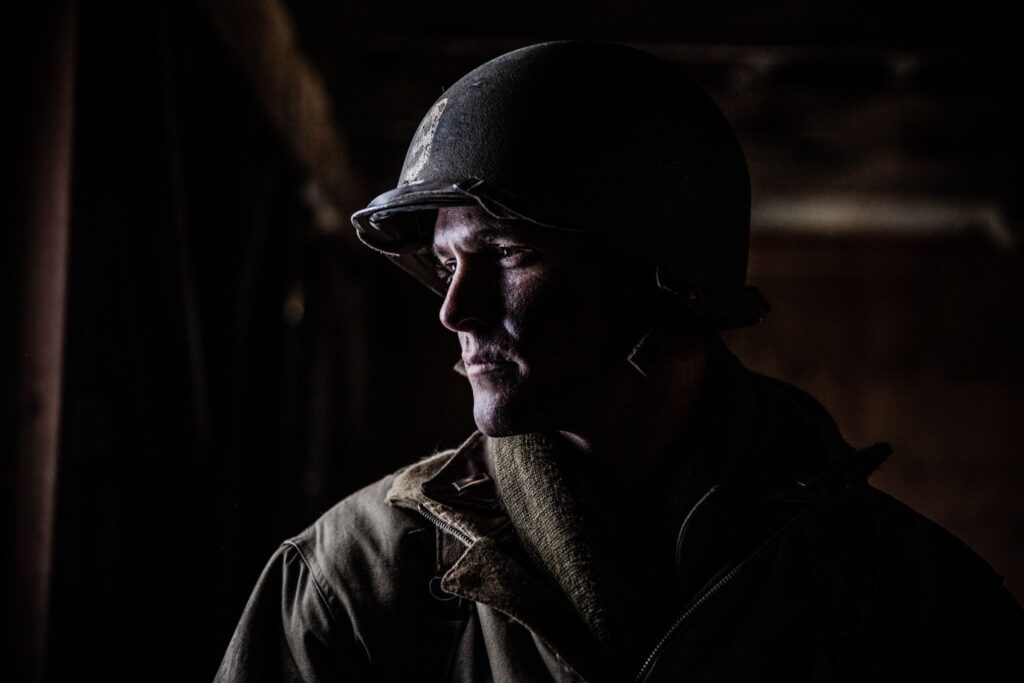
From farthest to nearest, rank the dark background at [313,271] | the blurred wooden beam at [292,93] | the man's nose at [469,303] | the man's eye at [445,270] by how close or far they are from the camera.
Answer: the blurred wooden beam at [292,93] → the dark background at [313,271] → the man's eye at [445,270] → the man's nose at [469,303]

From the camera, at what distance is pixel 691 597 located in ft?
4.24

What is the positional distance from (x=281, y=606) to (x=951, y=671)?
41.0 inches

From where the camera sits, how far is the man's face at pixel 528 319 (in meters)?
1.34

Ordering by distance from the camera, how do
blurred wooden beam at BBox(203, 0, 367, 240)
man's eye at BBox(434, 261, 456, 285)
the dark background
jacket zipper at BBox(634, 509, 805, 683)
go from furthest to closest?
blurred wooden beam at BBox(203, 0, 367, 240) < the dark background < man's eye at BBox(434, 261, 456, 285) < jacket zipper at BBox(634, 509, 805, 683)

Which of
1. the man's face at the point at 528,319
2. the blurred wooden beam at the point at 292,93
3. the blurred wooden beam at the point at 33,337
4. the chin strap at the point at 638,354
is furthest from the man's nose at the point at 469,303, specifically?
the blurred wooden beam at the point at 292,93

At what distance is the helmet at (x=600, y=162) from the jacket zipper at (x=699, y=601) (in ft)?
1.32

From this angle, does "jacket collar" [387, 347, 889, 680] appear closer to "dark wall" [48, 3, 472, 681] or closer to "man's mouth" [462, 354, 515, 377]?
"man's mouth" [462, 354, 515, 377]

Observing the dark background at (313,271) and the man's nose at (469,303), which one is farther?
the dark background at (313,271)

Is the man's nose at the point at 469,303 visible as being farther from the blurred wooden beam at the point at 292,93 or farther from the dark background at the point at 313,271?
the blurred wooden beam at the point at 292,93

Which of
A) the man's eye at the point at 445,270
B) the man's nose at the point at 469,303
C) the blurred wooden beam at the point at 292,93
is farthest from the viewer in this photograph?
the blurred wooden beam at the point at 292,93

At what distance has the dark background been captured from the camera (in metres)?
1.58

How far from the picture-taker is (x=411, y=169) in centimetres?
149

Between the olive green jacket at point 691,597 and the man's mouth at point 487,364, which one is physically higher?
the man's mouth at point 487,364

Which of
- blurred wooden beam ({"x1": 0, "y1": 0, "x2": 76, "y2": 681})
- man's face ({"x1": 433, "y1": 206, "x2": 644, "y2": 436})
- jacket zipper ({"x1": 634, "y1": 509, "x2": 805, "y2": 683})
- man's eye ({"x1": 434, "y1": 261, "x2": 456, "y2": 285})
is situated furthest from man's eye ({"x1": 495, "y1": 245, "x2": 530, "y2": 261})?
blurred wooden beam ({"x1": 0, "y1": 0, "x2": 76, "y2": 681})
